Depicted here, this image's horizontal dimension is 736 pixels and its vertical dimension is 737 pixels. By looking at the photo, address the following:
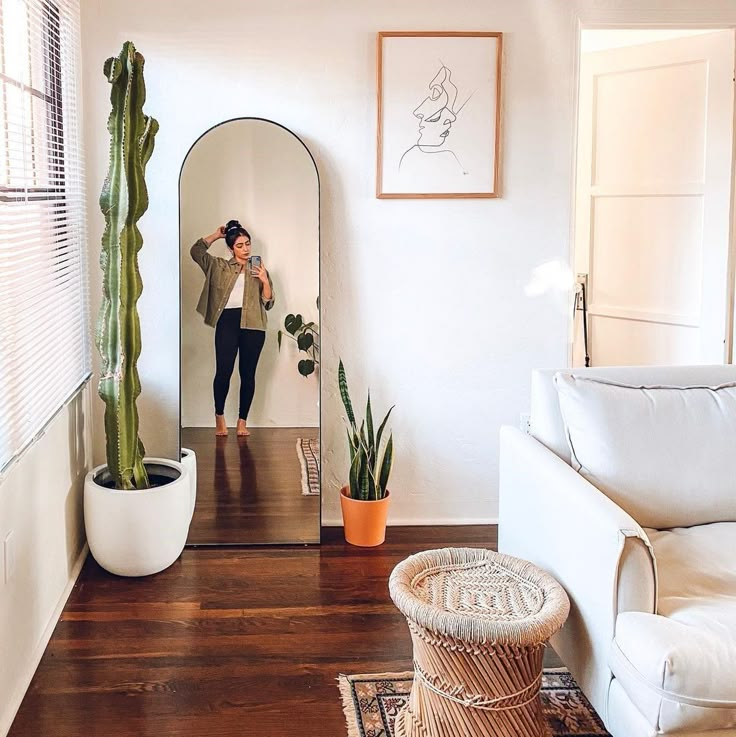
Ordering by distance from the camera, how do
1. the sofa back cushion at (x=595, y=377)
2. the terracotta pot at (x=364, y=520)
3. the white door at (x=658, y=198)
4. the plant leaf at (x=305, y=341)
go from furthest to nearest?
the white door at (x=658, y=198)
the plant leaf at (x=305, y=341)
the terracotta pot at (x=364, y=520)
the sofa back cushion at (x=595, y=377)

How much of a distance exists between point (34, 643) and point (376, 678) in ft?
3.20

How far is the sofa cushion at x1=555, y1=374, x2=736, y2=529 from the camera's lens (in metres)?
2.46

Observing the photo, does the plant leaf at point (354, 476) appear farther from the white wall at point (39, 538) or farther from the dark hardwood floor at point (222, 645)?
the white wall at point (39, 538)

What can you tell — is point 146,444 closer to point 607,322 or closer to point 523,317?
point 523,317

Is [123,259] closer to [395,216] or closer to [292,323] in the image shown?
[292,323]

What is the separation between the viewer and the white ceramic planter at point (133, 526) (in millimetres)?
3219

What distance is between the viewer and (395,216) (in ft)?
12.4

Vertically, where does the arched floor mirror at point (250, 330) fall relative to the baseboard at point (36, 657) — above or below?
above

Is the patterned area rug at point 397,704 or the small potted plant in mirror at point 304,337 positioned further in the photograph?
the small potted plant in mirror at point 304,337

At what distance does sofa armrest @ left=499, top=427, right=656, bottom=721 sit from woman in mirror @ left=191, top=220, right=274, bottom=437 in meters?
1.36

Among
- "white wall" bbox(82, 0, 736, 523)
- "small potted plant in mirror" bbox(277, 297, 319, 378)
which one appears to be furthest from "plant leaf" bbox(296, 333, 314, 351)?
"white wall" bbox(82, 0, 736, 523)

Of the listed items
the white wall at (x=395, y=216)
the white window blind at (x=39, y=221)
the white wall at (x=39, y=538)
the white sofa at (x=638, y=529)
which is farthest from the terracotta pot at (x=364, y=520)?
the white window blind at (x=39, y=221)

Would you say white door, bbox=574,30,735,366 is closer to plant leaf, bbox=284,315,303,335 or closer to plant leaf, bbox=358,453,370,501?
plant leaf, bbox=358,453,370,501

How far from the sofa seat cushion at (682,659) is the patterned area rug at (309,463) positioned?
6.05ft
